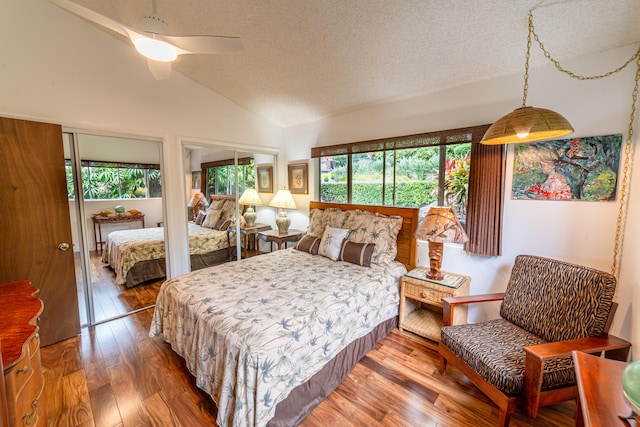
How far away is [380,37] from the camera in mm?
2166

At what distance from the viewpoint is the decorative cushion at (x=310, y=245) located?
3160 millimetres

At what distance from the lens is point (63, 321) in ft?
8.42

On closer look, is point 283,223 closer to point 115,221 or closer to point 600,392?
point 115,221

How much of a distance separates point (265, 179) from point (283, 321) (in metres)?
3.25

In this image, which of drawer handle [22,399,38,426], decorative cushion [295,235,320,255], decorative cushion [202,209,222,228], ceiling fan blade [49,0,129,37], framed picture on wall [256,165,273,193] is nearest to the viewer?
drawer handle [22,399,38,426]

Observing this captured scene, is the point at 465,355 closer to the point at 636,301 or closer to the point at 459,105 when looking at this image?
the point at 636,301

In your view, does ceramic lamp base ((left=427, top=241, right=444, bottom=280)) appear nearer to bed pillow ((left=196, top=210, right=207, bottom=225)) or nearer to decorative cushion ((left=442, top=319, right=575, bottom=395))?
decorative cushion ((left=442, top=319, right=575, bottom=395))

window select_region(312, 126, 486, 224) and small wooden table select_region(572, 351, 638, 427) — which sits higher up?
window select_region(312, 126, 486, 224)

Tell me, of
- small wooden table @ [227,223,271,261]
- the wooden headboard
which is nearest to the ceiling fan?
the wooden headboard

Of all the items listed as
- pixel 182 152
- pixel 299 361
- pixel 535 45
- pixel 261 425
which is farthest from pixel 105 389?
pixel 535 45

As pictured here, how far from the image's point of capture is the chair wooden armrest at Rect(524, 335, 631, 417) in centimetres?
144

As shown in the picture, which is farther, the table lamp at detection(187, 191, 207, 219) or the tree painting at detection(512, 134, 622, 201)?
the table lamp at detection(187, 191, 207, 219)

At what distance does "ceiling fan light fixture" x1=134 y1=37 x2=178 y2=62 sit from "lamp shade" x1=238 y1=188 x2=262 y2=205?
2.50 m

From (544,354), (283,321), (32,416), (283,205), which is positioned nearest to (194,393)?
(32,416)
